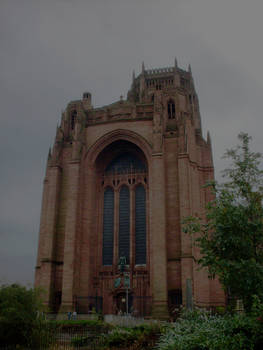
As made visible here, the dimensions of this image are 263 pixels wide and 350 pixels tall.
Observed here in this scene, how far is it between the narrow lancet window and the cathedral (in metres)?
0.09

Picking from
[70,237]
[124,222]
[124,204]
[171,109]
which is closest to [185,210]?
[124,222]

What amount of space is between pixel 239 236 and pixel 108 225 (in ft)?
78.0

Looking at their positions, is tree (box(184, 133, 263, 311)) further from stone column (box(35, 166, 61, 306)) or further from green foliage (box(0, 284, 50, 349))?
stone column (box(35, 166, 61, 306))

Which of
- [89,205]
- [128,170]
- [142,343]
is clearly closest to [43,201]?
[89,205]

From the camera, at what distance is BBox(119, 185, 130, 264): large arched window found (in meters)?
34.4

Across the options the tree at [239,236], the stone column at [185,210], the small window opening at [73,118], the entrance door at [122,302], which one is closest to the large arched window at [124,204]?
the entrance door at [122,302]

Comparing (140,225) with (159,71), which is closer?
(140,225)

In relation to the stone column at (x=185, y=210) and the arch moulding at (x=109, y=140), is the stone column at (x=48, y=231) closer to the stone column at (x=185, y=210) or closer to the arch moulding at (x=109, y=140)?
the arch moulding at (x=109, y=140)

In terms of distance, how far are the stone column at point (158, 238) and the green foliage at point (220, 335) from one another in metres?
16.3

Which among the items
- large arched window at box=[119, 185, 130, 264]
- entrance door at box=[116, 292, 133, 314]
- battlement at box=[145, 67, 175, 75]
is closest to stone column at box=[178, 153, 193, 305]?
entrance door at box=[116, 292, 133, 314]

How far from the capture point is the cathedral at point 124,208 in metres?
30.9

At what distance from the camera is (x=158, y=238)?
1202 inches

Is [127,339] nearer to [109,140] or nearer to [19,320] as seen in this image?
[19,320]

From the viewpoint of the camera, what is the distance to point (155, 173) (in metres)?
32.5
